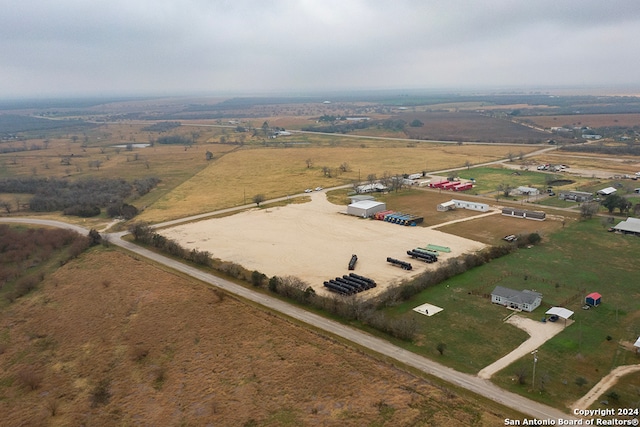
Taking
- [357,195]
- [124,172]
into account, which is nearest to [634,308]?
[357,195]

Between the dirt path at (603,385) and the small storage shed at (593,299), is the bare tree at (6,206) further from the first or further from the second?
the dirt path at (603,385)

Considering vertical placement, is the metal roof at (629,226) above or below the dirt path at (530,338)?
above

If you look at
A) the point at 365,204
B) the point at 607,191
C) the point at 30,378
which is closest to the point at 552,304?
the point at 365,204

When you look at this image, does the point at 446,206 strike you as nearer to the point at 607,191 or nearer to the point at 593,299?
the point at 607,191

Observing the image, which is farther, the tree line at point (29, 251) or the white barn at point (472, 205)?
the white barn at point (472, 205)

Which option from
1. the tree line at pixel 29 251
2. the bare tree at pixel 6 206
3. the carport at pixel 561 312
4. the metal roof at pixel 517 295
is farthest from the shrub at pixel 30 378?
the bare tree at pixel 6 206

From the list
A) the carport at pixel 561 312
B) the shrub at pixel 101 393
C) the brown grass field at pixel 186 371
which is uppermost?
the carport at pixel 561 312
